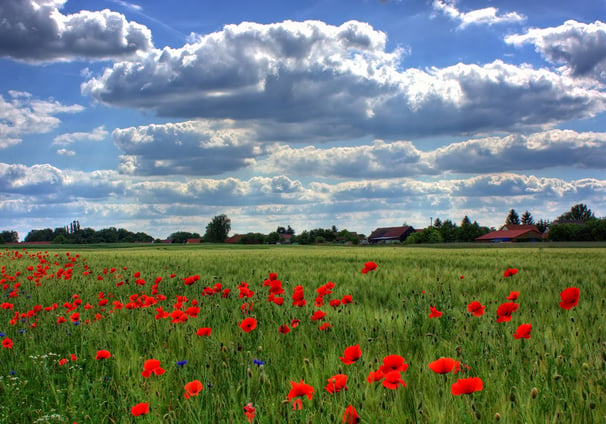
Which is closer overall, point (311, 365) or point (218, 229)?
point (311, 365)

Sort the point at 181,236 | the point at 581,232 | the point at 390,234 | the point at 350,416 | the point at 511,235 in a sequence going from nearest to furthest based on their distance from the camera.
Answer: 1. the point at 350,416
2. the point at 581,232
3. the point at 511,235
4. the point at 390,234
5. the point at 181,236

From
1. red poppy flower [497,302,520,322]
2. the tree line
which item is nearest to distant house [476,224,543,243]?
the tree line

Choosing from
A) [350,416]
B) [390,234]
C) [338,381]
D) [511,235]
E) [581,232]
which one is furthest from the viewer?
[390,234]

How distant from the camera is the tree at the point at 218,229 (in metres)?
130

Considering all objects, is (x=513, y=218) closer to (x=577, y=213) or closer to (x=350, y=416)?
(x=577, y=213)

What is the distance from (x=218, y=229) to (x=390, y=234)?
50.7m

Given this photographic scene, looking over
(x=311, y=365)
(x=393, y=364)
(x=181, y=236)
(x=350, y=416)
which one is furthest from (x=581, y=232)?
(x=181, y=236)

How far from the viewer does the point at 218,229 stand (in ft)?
424

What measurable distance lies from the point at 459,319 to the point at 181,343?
274 centimetres

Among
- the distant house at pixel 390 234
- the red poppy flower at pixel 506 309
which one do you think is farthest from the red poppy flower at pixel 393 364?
the distant house at pixel 390 234

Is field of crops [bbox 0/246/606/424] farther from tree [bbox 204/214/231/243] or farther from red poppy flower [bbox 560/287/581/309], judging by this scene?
tree [bbox 204/214/231/243]

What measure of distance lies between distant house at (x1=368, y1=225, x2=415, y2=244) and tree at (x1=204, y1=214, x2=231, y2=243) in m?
43.3

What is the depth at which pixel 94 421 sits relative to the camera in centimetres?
255

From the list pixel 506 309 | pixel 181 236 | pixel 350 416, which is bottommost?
pixel 350 416
